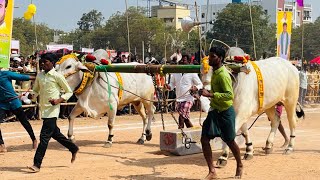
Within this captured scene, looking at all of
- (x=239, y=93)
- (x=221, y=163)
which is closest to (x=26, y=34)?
(x=239, y=93)

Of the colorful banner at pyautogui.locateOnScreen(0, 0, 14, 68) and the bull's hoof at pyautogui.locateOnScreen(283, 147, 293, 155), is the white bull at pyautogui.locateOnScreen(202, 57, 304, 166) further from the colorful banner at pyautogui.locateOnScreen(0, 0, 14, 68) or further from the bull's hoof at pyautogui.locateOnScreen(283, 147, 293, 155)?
the colorful banner at pyautogui.locateOnScreen(0, 0, 14, 68)

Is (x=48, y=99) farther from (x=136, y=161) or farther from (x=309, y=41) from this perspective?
(x=309, y=41)

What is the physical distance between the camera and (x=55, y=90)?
29.3 feet

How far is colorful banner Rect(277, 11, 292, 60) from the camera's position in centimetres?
2081

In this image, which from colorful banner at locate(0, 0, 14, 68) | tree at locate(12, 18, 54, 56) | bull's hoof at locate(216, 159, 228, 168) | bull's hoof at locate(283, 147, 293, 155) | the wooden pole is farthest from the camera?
tree at locate(12, 18, 54, 56)

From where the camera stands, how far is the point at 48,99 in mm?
8828

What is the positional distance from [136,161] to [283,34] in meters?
12.5

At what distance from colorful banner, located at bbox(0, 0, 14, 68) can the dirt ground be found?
193 centimetres

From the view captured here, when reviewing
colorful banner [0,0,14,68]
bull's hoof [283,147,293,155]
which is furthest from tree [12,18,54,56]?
bull's hoof [283,147,293,155]

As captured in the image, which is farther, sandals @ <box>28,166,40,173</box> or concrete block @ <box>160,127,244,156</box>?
concrete block @ <box>160,127,244,156</box>

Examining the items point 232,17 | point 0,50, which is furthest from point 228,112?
point 232,17

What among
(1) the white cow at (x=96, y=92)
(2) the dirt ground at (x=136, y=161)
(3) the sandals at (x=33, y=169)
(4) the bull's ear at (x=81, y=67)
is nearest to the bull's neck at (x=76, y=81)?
(1) the white cow at (x=96, y=92)

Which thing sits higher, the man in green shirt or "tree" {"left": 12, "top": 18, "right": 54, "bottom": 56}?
"tree" {"left": 12, "top": 18, "right": 54, "bottom": 56}

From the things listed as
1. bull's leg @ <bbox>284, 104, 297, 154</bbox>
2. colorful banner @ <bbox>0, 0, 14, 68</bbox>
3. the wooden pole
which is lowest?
bull's leg @ <bbox>284, 104, 297, 154</bbox>
